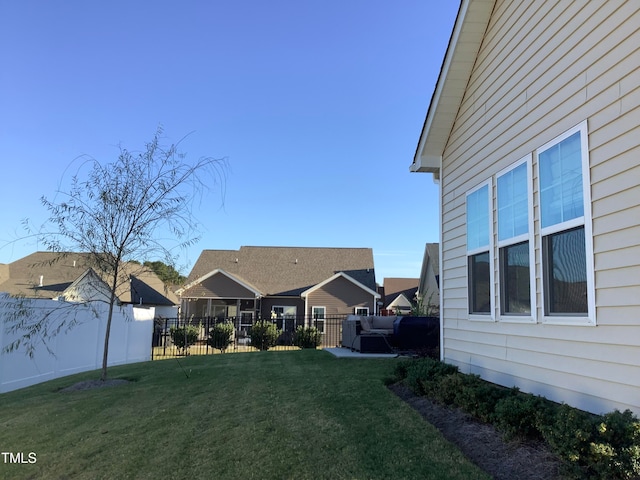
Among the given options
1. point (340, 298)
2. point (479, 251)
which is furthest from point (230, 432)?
point (340, 298)

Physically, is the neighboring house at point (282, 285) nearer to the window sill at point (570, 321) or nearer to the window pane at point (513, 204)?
the window pane at point (513, 204)

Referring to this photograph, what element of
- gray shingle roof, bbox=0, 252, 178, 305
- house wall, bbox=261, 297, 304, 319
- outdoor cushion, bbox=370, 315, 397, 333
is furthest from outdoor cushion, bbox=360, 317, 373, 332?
house wall, bbox=261, 297, 304, 319

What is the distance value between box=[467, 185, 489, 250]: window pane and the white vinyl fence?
322 inches

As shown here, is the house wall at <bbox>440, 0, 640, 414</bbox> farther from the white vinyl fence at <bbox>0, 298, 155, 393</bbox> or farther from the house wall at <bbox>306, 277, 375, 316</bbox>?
the house wall at <bbox>306, 277, 375, 316</bbox>

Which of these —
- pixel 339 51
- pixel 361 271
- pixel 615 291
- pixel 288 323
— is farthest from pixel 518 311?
pixel 361 271

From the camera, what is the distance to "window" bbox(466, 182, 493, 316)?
572cm

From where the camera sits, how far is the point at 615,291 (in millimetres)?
3398

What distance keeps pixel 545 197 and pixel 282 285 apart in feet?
81.0

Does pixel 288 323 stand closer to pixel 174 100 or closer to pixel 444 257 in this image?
pixel 174 100

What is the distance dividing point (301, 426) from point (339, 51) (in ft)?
31.1

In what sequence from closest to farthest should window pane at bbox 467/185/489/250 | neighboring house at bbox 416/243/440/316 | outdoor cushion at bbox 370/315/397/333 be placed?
1. window pane at bbox 467/185/489/250
2. outdoor cushion at bbox 370/315/397/333
3. neighboring house at bbox 416/243/440/316

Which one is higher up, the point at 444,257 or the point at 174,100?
the point at 174,100

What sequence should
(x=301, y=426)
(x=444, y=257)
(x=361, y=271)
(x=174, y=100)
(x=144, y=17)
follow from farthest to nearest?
(x=361, y=271), (x=174, y=100), (x=144, y=17), (x=444, y=257), (x=301, y=426)

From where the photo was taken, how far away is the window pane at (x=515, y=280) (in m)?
4.82
